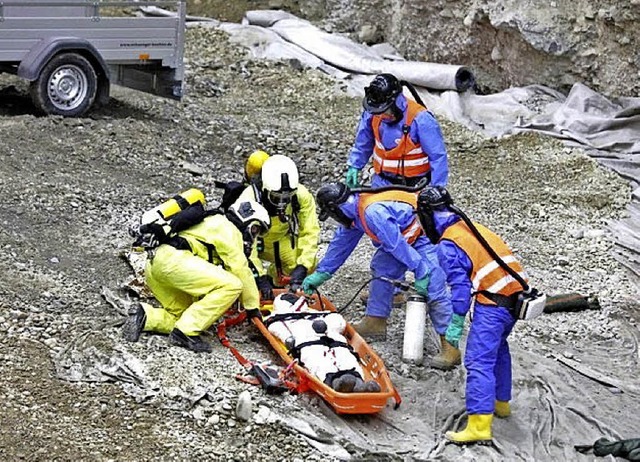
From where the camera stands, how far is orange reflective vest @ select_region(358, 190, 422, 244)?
7832mm

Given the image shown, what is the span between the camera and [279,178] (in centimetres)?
798

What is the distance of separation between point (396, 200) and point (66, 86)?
599 cm

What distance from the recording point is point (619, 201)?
464 inches

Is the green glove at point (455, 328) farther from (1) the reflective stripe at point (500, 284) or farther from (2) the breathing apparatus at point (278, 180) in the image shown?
(2) the breathing apparatus at point (278, 180)

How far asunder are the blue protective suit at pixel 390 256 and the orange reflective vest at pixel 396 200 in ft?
0.13

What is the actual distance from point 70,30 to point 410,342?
21.5 feet

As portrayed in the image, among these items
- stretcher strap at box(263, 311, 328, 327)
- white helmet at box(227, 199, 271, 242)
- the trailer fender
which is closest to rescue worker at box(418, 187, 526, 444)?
stretcher strap at box(263, 311, 328, 327)

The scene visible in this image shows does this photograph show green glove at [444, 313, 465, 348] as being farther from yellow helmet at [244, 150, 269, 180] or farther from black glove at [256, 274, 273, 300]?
yellow helmet at [244, 150, 269, 180]

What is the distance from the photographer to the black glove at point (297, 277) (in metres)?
8.34

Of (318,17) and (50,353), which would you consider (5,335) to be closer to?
(50,353)

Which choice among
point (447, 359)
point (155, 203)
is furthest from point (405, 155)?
point (155, 203)

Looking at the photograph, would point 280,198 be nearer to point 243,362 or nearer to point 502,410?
point 243,362

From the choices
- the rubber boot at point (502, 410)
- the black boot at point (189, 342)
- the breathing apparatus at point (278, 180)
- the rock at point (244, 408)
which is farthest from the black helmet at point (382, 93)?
the rock at point (244, 408)

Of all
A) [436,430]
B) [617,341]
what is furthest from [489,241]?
[617,341]
